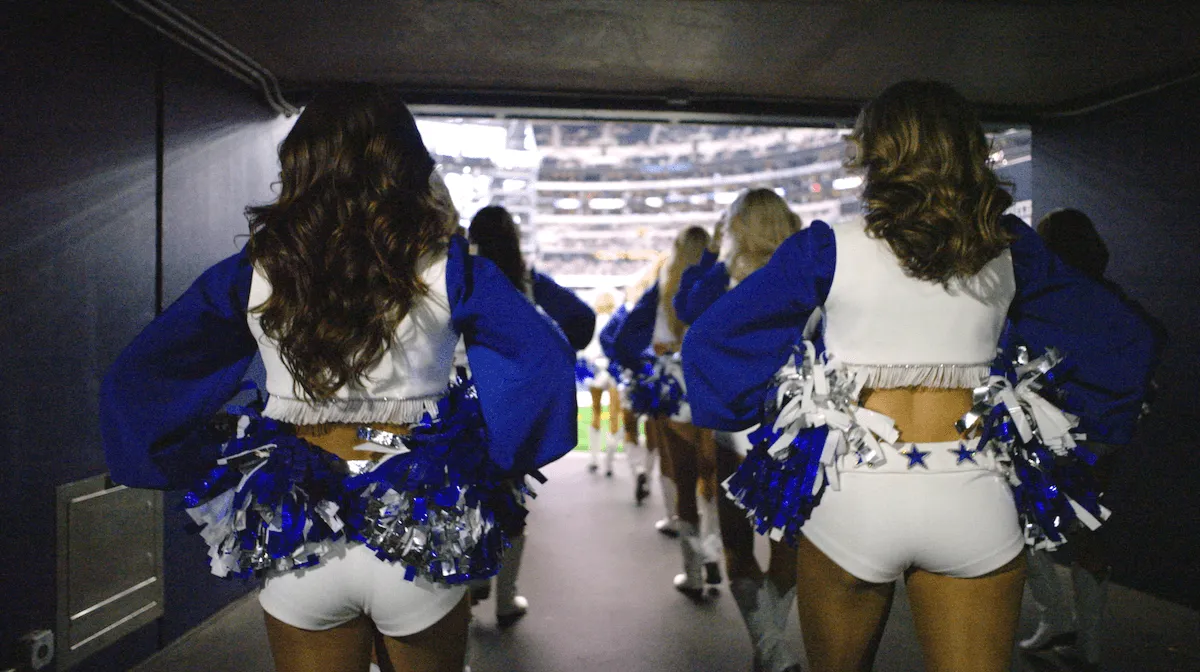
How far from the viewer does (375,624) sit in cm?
136

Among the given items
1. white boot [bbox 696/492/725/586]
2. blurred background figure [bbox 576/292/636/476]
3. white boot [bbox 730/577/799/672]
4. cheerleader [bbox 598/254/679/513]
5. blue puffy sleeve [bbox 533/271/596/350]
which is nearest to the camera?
white boot [bbox 730/577/799/672]

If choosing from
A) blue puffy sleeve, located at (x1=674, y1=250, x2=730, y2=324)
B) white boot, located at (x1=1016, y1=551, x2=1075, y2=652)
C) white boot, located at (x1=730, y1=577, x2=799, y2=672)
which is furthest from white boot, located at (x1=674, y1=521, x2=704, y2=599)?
white boot, located at (x1=1016, y1=551, x2=1075, y2=652)

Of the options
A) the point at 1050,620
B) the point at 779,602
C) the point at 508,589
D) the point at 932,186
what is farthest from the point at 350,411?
the point at 1050,620

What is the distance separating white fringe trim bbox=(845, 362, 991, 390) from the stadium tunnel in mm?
1676

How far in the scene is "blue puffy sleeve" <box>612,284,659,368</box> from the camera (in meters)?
3.94

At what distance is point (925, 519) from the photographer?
4.60ft

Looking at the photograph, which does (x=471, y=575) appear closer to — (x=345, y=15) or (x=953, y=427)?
(x=953, y=427)

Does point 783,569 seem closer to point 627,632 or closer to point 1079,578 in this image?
point 627,632

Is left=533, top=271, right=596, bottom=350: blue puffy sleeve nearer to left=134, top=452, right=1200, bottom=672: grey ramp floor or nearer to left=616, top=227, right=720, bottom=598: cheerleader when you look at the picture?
left=616, top=227, right=720, bottom=598: cheerleader

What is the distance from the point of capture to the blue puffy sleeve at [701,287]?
2.84 m

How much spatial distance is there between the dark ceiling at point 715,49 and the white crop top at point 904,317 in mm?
1535

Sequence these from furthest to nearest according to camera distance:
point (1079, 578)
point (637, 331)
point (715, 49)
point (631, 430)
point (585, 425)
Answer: point (585, 425) → point (631, 430) → point (637, 331) → point (715, 49) → point (1079, 578)

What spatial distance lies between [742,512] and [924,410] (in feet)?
4.49

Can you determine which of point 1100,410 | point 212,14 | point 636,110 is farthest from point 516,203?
point 1100,410
